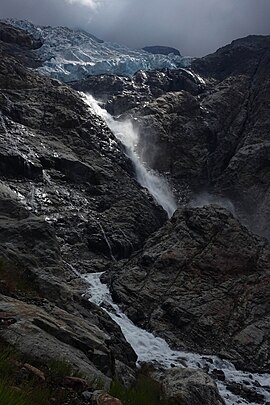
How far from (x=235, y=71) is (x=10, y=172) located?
202 feet

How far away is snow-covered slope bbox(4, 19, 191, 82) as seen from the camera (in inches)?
4417

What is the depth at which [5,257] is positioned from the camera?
1533 centimetres

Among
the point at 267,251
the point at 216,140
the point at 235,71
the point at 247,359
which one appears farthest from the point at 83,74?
the point at 247,359

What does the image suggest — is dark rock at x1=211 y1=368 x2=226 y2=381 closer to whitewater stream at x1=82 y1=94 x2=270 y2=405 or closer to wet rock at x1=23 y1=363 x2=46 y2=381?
whitewater stream at x1=82 y1=94 x2=270 y2=405

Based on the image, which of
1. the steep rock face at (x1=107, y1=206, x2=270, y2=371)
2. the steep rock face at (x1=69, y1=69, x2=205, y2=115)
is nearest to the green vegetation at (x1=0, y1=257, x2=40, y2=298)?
the steep rock face at (x1=107, y1=206, x2=270, y2=371)

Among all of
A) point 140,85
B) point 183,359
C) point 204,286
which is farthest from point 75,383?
point 140,85

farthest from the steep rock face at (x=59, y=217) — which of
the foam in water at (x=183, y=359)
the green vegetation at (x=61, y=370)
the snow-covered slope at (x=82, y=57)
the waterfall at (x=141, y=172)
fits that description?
the snow-covered slope at (x=82, y=57)

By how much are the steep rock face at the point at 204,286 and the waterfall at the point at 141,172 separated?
1766cm

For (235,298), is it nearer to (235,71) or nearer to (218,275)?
(218,275)

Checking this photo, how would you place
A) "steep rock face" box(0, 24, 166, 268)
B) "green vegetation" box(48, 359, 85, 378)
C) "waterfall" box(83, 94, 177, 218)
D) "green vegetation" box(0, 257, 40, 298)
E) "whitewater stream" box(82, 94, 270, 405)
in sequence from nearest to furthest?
"green vegetation" box(48, 359, 85, 378) < "green vegetation" box(0, 257, 40, 298) < "whitewater stream" box(82, 94, 270, 405) < "steep rock face" box(0, 24, 166, 268) < "waterfall" box(83, 94, 177, 218)

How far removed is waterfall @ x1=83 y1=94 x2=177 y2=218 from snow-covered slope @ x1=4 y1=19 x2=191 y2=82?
48070 millimetres

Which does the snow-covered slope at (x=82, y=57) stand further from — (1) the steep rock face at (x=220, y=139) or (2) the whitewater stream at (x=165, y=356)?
(2) the whitewater stream at (x=165, y=356)

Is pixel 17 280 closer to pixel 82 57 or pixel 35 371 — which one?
pixel 35 371

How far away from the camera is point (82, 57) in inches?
5059
